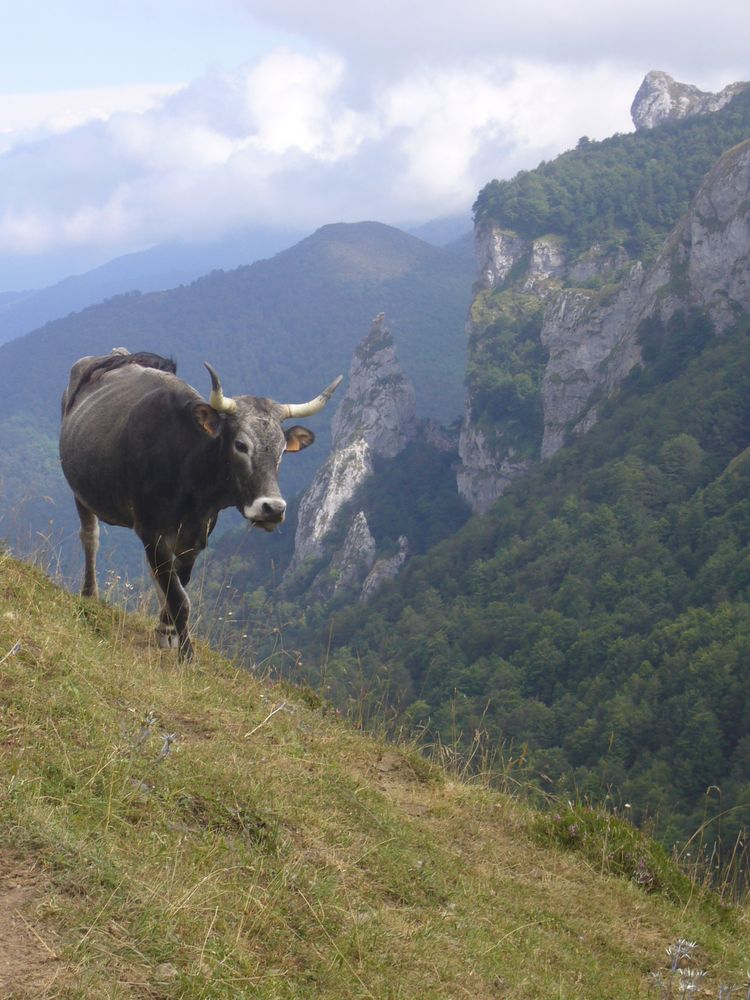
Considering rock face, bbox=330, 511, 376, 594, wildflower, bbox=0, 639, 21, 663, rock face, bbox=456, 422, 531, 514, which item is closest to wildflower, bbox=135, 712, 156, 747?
wildflower, bbox=0, 639, 21, 663

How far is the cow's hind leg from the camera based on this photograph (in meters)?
9.37

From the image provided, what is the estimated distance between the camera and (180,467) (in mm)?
7859

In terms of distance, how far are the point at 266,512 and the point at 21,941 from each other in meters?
4.36

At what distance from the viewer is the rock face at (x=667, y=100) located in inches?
6781

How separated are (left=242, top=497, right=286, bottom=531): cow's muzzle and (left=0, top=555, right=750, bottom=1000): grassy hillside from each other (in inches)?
45.3

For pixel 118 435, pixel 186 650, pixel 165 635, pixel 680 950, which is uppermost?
pixel 118 435

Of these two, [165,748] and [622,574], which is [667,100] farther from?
[165,748]

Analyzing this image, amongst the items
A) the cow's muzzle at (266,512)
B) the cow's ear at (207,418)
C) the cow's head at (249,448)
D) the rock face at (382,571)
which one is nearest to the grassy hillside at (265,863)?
the cow's muzzle at (266,512)

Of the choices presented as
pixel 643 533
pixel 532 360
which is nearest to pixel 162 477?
pixel 643 533

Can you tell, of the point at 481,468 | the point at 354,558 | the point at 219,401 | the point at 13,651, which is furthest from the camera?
the point at 481,468

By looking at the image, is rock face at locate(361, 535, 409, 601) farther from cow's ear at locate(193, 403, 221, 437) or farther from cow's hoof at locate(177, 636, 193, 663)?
cow's ear at locate(193, 403, 221, 437)

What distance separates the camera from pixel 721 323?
95.2 meters

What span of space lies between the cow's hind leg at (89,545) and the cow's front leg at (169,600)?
5.42 feet

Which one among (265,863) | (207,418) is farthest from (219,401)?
(265,863)
